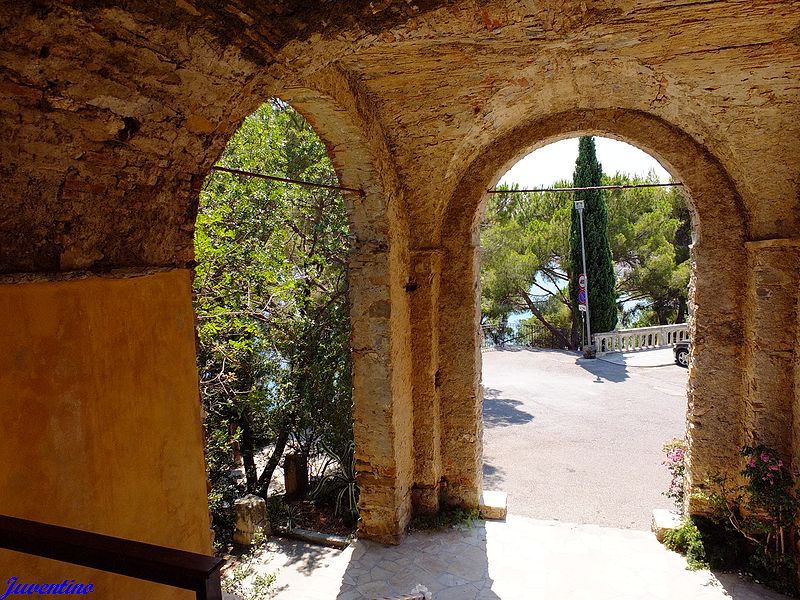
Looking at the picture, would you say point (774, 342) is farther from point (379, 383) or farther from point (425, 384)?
point (379, 383)

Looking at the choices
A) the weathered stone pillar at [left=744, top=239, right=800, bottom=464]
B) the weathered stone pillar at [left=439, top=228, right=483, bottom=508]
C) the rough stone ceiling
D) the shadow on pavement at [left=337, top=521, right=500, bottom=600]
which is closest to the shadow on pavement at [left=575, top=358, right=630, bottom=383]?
the weathered stone pillar at [left=439, top=228, right=483, bottom=508]

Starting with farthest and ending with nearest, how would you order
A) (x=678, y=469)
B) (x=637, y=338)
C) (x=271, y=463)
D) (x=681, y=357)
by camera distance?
(x=637, y=338) < (x=681, y=357) < (x=271, y=463) < (x=678, y=469)

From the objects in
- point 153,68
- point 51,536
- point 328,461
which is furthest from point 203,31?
point 328,461

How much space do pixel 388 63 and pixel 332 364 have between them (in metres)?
4.27

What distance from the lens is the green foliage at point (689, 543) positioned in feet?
15.8

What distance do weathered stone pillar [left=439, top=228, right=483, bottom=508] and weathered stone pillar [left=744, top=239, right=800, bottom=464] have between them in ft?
8.49

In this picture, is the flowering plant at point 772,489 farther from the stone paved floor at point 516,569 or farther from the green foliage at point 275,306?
the green foliage at point 275,306

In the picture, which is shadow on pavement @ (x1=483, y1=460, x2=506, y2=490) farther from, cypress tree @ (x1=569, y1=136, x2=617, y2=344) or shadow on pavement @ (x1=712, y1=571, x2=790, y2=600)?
cypress tree @ (x1=569, y1=136, x2=617, y2=344)

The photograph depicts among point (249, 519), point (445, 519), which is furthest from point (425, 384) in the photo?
point (249, 519)

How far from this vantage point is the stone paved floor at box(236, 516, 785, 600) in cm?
447

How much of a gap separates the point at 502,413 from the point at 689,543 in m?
6.23

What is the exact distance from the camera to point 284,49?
2.41 meters

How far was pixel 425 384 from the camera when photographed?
568cm

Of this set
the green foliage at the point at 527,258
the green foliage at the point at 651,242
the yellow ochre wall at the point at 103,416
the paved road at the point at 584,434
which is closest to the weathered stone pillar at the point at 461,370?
the paved road at the point at 584,434
